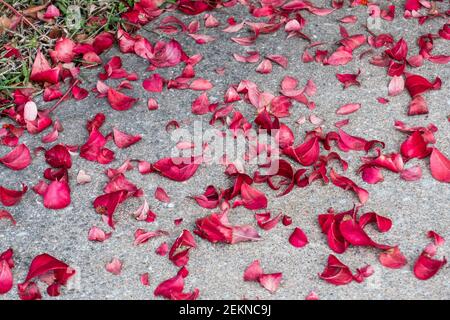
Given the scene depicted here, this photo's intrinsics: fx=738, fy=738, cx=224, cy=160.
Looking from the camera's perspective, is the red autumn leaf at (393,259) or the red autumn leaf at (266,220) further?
the red autumn leaf at (266,220)

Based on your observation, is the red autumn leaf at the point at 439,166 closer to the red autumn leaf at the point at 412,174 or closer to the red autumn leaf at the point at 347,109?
the red autumn leaf at the point at 412,174

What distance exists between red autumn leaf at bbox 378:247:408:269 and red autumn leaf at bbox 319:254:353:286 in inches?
4.8

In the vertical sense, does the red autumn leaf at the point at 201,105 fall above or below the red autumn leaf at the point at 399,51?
below

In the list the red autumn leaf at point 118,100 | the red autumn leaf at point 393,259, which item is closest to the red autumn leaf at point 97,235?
the red autumn leaf at point 118,100

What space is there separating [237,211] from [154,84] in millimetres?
769

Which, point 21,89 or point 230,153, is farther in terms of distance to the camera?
point 21,89

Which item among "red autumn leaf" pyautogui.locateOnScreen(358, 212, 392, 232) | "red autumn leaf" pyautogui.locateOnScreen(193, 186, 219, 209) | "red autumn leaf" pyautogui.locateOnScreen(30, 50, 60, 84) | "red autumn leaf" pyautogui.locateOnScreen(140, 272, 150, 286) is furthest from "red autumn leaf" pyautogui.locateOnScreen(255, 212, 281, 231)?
"red autumn leaf" pyautogui.locateOnScreen(30, 50, 60, 84)

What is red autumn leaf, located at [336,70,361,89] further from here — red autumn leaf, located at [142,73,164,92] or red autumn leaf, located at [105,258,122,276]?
red autumn leaf, located at [105,258,122,276]

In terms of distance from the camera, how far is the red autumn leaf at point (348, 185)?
95.7 inches

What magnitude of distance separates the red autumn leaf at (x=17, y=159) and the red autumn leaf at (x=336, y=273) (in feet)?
3.83

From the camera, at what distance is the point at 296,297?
2195 millimetres
